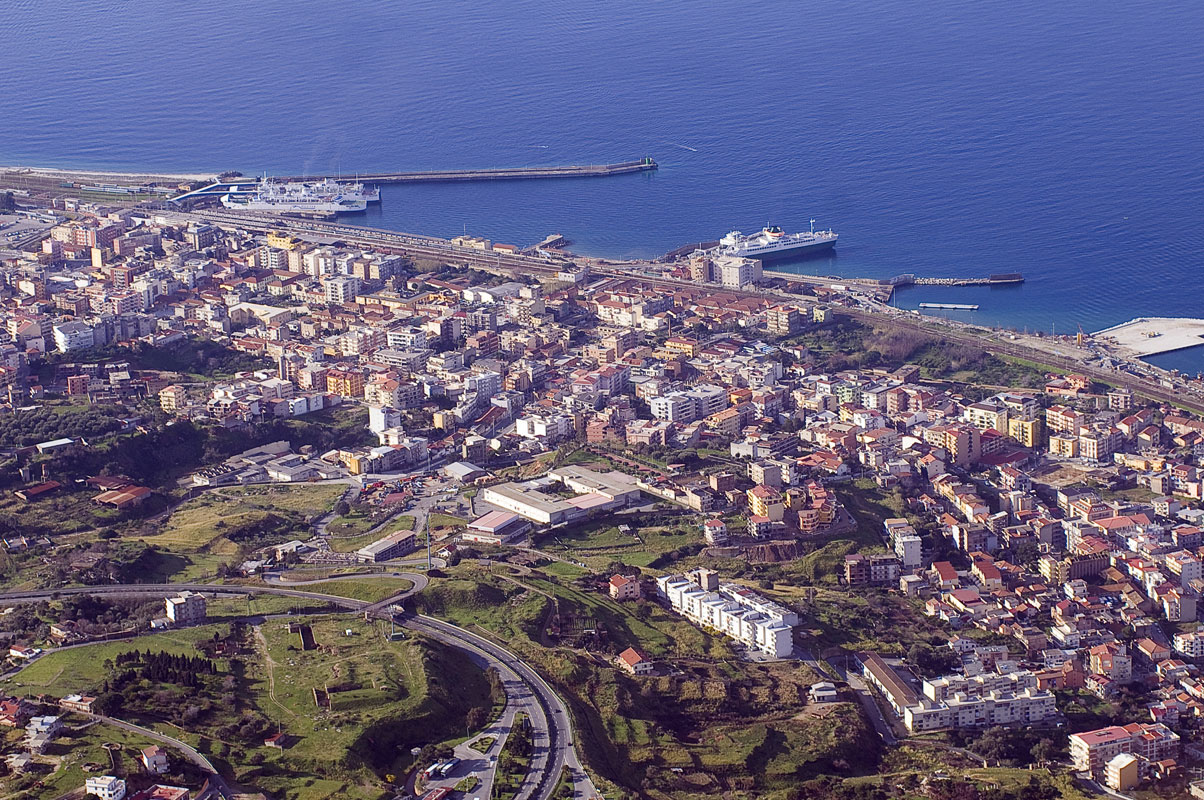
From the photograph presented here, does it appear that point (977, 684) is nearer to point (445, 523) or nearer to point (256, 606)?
point (445, 523)

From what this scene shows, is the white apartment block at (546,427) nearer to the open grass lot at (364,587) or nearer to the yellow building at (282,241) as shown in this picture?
the open grass lot at (364,587)

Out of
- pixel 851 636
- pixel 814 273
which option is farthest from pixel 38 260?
pixel 851 636

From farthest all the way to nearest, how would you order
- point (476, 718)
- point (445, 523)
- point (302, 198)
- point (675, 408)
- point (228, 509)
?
1. point (302, 198)
2. point (675, 408)
3. point (228, 509)
4. point (445, 523)
5. point (476, 718)

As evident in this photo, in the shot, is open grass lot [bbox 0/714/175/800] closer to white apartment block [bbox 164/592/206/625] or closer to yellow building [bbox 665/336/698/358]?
white apartment block [bbox 164/592/206/625]

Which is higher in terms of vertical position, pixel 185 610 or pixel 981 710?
pixel 185 610

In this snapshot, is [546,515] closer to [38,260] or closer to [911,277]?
[911,277]

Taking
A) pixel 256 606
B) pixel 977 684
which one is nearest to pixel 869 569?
pixel 977 684

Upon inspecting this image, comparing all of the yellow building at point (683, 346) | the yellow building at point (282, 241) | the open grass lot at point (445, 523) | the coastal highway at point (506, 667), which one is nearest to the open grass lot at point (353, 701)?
the coastal highway at point (506, 667)
